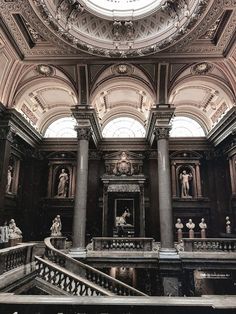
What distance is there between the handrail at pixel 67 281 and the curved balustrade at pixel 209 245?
4795 mm

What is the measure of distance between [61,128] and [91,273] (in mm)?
11883

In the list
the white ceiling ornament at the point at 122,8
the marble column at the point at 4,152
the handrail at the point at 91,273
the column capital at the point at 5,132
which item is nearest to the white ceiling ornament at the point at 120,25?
the white ceiling ornament at the point at 122,8

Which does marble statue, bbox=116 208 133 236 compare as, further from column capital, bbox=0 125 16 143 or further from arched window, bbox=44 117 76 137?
column capital, bbox=0 125 16 143

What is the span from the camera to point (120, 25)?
1105cm

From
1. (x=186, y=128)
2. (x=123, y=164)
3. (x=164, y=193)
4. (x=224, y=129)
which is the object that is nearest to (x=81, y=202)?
(x=164, y=193)

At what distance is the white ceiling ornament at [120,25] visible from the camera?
1005 centimetres

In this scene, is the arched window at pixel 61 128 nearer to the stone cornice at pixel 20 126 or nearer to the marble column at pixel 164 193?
the stone cornice at pixel 20 126

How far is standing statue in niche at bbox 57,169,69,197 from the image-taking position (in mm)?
Answer: 16266

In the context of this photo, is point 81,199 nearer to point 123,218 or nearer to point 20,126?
point 123,218

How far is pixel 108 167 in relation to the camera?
16.5 metres

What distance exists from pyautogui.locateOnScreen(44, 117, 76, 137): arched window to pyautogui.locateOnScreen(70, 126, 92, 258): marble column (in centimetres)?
586

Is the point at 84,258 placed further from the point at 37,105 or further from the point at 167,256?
the point at 37,105

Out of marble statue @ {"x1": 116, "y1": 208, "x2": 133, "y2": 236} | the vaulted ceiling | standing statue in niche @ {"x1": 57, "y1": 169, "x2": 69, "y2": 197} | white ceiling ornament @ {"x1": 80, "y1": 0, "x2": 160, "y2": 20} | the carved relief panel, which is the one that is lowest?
marble statue @ {"x1": 116, "y1": 208, "x2": 133, "y2": 236}

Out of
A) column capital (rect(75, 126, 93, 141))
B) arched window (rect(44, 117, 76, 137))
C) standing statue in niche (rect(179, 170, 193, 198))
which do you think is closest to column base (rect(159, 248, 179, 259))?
standing statue in niche (rect(179, 170, 193, 198))
